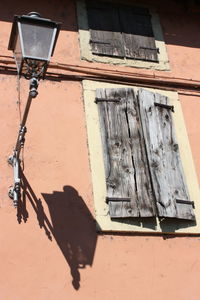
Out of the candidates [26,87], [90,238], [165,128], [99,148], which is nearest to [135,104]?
[165,128]

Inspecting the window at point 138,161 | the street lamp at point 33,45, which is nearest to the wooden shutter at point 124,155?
the window at point 138,161

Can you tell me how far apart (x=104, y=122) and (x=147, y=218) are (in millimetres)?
1170

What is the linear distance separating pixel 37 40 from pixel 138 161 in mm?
1766

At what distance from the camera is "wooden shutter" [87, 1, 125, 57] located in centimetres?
583

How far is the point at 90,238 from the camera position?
14.7ft

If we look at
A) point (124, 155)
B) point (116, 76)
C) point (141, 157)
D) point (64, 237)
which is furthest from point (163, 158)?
point (64, 237)

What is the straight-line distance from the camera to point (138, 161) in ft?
16.4

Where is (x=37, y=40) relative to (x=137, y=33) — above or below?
below

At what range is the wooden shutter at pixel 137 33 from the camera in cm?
596

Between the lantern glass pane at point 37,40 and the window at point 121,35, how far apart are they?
5.78 feet

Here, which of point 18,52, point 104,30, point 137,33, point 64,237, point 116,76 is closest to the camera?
point 18,52

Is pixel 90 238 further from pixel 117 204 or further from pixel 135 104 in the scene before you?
pixel 135 104

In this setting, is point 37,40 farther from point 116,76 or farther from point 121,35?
point 121,35

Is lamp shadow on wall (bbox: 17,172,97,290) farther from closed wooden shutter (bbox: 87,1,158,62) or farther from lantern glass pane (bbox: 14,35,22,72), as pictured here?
closed wooden shutter (bbox: 87,1,158,62)
